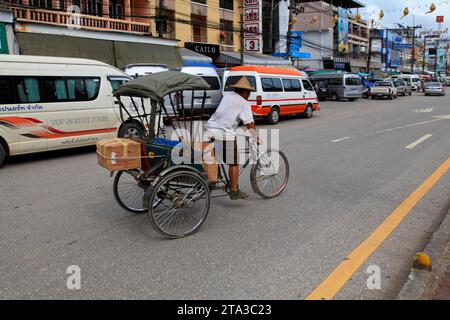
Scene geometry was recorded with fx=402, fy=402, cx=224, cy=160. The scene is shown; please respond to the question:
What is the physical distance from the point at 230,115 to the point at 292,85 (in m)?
13.1

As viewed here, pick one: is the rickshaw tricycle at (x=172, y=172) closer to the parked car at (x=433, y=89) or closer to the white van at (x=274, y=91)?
the white van at (x=274, y=91)

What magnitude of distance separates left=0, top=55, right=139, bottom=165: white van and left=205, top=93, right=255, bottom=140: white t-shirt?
518 centimetres

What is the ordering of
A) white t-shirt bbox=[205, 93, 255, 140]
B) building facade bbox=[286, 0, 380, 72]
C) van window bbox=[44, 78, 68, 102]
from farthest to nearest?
1. building facade bbox=[286, 0, 380, 72]
2. van window bbox=[44, 78, 68, 102]
3. white t-shirt bbox=[205, 93, 255, 140]

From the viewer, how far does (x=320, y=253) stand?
3.89 m

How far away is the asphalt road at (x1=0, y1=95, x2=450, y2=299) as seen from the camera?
3.29 meters

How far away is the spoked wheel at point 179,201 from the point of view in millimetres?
4375

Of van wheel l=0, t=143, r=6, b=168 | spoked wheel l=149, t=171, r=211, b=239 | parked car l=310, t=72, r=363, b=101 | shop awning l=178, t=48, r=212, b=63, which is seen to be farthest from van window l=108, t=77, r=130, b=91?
parked car l=310, t=72, r=363, b=101

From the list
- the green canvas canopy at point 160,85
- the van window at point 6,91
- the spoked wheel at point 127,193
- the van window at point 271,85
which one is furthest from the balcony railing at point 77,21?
the green canvas canopy at point 160,85

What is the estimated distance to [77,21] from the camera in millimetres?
18516

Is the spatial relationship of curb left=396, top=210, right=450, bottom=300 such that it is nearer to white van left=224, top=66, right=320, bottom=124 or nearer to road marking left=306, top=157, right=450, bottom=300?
road marking left=306, top=157, right=450, bottom=300

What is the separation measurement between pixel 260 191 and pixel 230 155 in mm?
918

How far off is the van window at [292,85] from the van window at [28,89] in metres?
10.6

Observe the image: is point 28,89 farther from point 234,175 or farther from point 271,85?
point 271,85
